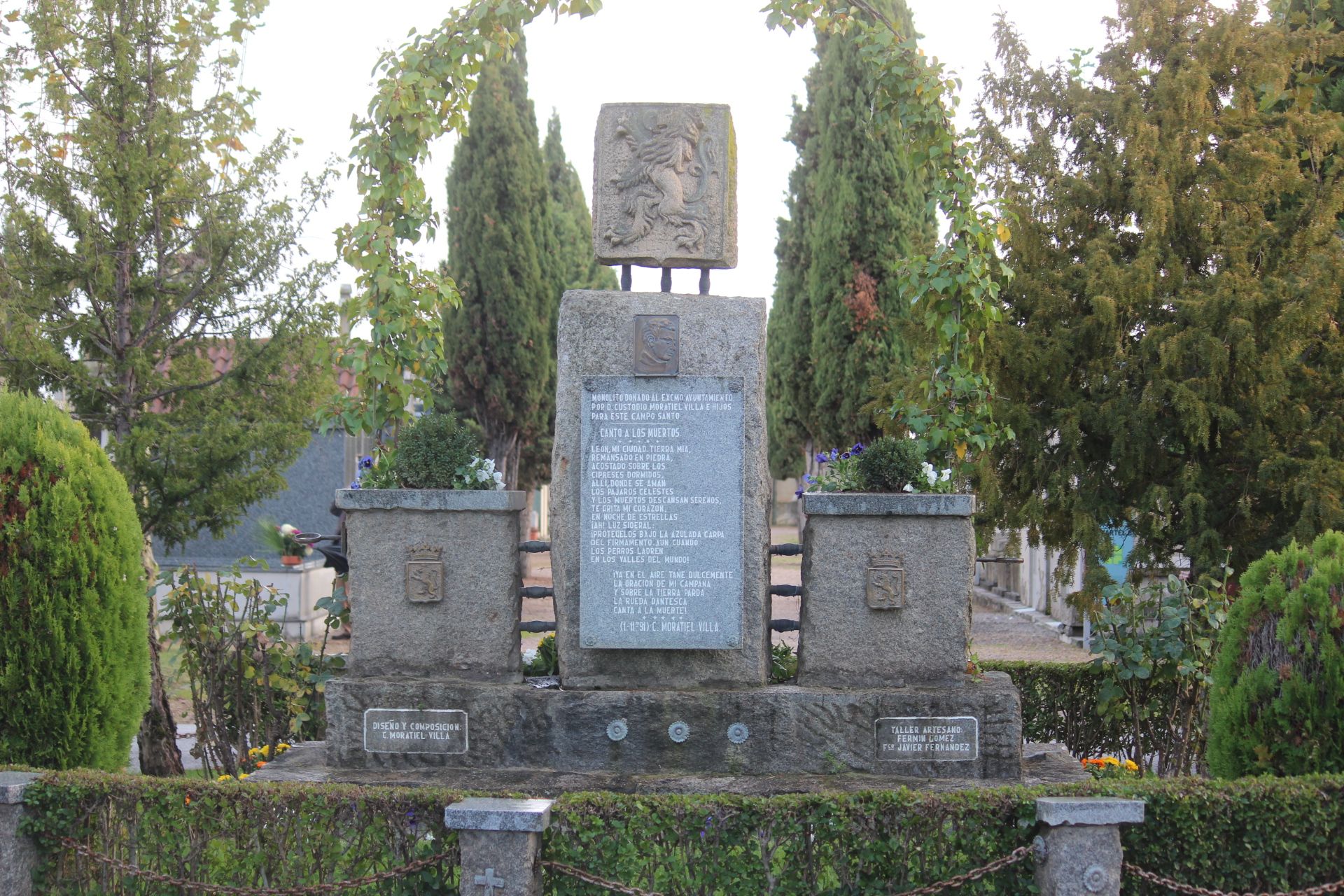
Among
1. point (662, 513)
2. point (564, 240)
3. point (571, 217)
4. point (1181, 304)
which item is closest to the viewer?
point (662, 513)

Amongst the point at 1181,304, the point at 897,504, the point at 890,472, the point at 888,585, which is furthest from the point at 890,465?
the point at 1181,304

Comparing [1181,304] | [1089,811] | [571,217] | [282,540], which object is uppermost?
[571,217]

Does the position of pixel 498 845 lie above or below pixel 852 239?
below

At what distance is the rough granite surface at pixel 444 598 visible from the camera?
18.3 feet

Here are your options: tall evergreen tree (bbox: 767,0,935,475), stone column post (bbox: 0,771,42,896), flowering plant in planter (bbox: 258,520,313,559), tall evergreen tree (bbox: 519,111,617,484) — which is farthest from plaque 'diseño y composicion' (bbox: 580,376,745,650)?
tall evergreen tree (bbox: 519,111,617,484)

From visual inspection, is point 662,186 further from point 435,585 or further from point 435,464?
point 435,585

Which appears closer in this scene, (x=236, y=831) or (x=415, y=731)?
(x=236, y=831)

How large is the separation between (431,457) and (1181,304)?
4853 mm

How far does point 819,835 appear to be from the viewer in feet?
13.2

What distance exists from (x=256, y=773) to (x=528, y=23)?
3.80 metres

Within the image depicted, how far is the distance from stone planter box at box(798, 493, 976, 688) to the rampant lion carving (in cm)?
146

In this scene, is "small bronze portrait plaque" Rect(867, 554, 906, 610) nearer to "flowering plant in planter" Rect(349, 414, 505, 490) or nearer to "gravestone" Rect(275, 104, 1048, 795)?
"gravestone" Rect(275, 104, 1048, 795)

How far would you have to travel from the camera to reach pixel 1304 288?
727 centimetres

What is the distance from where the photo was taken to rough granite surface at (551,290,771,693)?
5.58 metres
